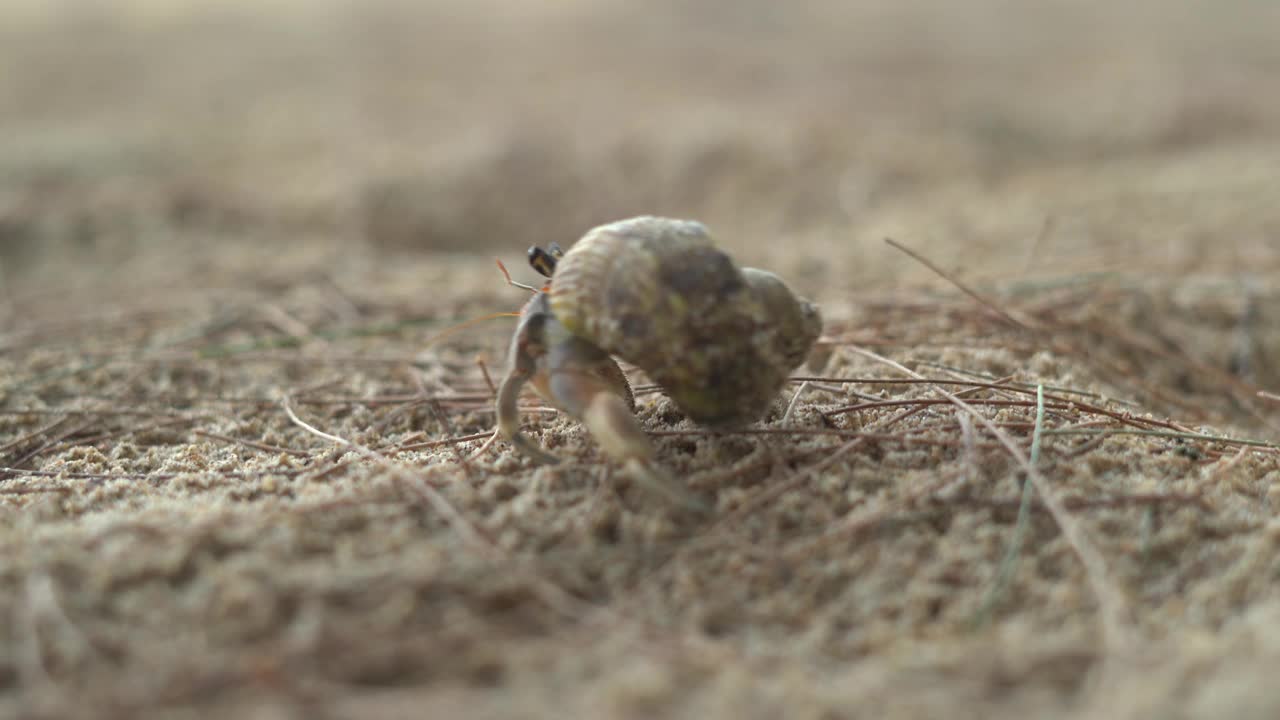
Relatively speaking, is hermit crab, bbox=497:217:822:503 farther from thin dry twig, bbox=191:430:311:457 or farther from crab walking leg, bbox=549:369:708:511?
thin dry twig, bbox=191:430:311:457

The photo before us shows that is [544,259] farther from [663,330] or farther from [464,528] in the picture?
[464,528]

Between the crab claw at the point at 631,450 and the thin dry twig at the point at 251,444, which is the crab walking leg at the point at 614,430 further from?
the thin dry twig at the point at 251,444

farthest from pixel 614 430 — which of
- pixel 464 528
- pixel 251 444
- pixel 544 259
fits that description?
pixel 251 444

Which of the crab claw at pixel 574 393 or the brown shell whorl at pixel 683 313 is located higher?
the brown shell whorl at pixel 683 313

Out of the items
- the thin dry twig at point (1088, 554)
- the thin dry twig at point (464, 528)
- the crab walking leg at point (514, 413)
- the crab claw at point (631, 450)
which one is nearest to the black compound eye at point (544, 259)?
the crab walking leg at point (514, 413)

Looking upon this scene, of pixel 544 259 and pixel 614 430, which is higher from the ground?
pixel 544 259

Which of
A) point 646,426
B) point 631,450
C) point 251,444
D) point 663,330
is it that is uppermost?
point 663,330
